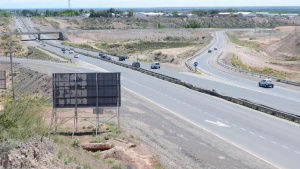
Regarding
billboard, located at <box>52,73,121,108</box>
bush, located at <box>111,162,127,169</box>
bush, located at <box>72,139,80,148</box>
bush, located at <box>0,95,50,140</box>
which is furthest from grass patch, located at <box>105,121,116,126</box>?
bush, located at <box>0,95,50,140</box>

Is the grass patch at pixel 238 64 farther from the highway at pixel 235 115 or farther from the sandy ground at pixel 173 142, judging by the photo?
the sandy ground at pixel 173 142

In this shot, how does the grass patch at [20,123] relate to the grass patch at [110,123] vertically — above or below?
above

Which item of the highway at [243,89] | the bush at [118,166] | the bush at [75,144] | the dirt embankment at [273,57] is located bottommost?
the dirt embankment at [273,57]

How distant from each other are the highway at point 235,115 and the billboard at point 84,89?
795 centimetres

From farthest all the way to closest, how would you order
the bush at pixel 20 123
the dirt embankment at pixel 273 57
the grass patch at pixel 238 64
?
the grass patch at pixel 238 64
the dirt embankment at pixel 273 57
the bush at pixel 20 123

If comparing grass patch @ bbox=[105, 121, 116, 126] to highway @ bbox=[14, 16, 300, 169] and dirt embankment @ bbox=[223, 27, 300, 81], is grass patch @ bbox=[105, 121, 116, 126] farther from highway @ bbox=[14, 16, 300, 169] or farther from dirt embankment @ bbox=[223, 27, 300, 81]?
dirt embankment @ bbox=[223, 27, 300, 81]

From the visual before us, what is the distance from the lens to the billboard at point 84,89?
2673cm

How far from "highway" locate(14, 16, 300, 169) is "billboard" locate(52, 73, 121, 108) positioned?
795 centimetres

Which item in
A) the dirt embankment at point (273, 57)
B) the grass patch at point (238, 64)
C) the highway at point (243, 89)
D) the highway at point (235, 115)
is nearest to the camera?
the highway at point (235, 115)

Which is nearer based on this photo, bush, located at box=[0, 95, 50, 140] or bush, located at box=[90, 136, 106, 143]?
bush, located at box=[0, 95, 50, 140]

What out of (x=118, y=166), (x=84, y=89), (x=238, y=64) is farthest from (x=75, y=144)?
(x=238, y=64)

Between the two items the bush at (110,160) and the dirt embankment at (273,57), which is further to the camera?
the dirt embankment at (273,57)

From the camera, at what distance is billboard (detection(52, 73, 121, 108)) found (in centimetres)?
2673

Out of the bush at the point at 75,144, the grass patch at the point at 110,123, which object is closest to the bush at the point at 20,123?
the bush at the point at 75,144
